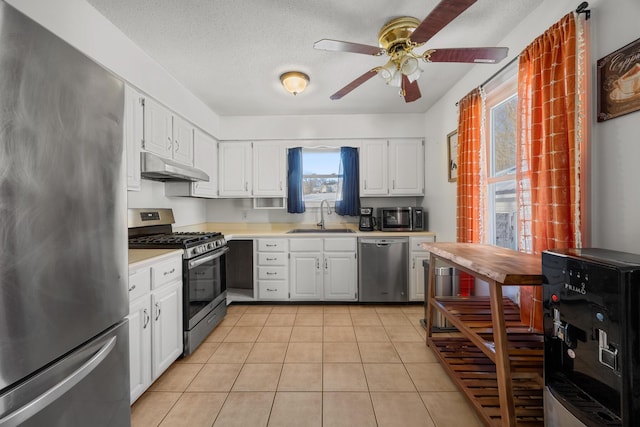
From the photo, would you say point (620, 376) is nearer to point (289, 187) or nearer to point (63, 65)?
point (63, 65)

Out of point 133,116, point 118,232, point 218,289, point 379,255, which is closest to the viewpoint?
point 118,232

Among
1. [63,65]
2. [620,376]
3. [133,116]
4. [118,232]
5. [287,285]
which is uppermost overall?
[133,116]

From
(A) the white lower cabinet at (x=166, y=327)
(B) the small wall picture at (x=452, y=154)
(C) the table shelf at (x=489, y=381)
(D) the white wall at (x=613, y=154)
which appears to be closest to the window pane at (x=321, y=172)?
(B) the small wall picture at (x=452, y=154)

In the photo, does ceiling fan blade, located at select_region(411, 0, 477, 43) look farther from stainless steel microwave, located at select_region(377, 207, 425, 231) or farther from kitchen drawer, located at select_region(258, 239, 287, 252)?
kitchen drawer, located at select_region(258, 239, 287, 252)

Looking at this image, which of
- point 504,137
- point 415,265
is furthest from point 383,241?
point 504,137

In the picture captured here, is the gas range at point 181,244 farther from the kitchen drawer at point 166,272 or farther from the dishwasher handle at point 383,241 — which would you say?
the dishwasher handle at point 383,241

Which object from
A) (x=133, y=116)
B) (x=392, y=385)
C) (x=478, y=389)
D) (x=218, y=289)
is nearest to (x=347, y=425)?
(x=392, y=385)

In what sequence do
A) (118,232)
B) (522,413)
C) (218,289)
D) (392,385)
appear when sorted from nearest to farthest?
1. (118,232)
2. (522,413)
3. (392,385)
4. (218,289)

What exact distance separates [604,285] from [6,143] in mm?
1729

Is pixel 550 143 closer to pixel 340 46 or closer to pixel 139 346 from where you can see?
pixel 340 46

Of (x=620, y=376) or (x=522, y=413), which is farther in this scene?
(x=522, y=413)

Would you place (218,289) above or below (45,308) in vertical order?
below

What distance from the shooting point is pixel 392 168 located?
3.68 meters

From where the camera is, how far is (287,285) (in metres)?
3.38
